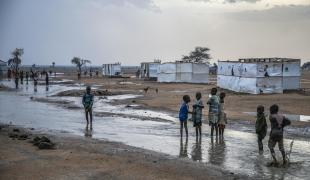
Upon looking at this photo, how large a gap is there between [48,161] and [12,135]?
14.9ft

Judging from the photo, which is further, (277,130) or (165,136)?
(165,136)

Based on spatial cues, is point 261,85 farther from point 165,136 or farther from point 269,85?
point 165,136

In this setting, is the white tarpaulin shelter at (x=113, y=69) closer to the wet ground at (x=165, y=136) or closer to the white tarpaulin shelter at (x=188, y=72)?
the white tarpaulin shelter at (x=188, y=72)

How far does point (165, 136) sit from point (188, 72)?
39250 mm

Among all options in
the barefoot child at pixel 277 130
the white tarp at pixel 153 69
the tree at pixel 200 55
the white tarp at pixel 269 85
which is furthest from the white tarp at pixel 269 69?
the tree at pixel 200 55

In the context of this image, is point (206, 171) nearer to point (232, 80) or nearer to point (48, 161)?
point (48, 161)

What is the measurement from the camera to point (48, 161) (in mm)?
10648

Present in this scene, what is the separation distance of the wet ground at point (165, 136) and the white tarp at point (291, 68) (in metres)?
13.2

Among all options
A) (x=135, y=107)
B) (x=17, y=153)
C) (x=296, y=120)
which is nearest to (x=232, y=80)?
(x=135, y=107)

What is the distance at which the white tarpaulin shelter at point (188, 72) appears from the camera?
5369 centimetres

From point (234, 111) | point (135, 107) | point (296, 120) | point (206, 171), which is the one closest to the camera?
point (206, 171)

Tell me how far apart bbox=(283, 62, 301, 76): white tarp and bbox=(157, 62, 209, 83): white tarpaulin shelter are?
66.2ft

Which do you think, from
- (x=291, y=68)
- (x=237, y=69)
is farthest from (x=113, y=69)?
(x=291, y=68)

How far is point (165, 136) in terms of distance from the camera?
15.4m
